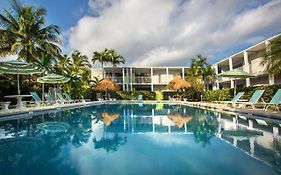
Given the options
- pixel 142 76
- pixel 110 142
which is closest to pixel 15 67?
pixel 110 142

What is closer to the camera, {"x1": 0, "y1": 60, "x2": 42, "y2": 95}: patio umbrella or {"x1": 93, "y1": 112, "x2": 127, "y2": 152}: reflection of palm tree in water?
{"x1": 93, "y1": 112, "x2": 127, "y2": 152}: reflection of palm tree in water

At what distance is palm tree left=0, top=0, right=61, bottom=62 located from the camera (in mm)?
18453

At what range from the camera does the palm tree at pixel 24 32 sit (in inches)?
727

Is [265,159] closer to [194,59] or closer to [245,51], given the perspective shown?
[245,51]

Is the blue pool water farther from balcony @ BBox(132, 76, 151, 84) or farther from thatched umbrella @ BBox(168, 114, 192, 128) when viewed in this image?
balcony @ BBox(132, 76, 151, 84)

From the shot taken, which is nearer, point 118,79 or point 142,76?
point 118,79

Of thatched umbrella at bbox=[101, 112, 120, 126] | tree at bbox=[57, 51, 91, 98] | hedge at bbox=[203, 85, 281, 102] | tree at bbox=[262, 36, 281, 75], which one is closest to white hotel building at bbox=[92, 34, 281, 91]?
tree at bbox=[57, 51, 91, 98]

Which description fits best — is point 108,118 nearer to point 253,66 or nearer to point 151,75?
point 253,66

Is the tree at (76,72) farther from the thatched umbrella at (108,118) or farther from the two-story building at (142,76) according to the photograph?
the thatched umbrella at (108,118)

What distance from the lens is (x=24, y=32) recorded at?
18.9 metres

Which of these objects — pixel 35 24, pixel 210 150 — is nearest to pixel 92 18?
pixel 35 24

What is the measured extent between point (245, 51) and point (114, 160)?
997 inches

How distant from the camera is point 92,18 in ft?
66.9

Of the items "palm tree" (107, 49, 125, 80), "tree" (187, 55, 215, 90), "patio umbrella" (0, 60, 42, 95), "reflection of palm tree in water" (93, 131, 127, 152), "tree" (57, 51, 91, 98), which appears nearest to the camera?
"reflection of palm tree in water" (93, 131, 127, 152)
